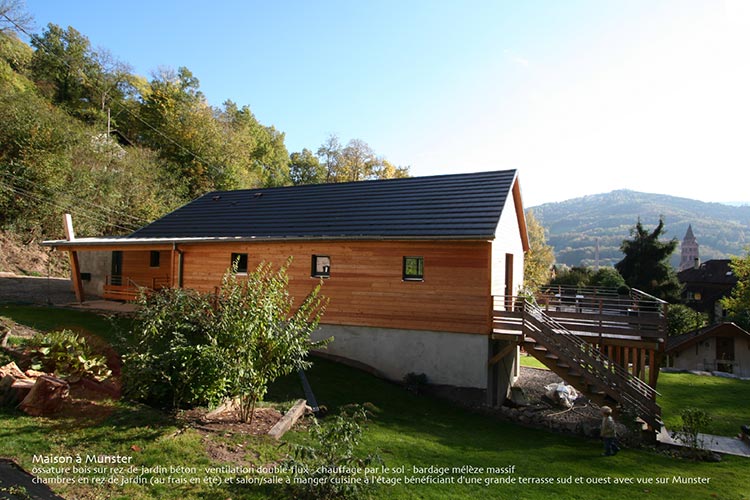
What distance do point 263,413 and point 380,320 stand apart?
6402 mm

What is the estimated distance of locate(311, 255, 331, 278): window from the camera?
1502 centimetres

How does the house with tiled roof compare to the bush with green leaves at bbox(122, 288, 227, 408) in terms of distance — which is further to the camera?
the house with tiled roof

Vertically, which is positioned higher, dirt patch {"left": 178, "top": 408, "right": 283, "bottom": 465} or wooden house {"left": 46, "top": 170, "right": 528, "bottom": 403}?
wooden house {"left": 46, "top": 170, "right": 528, "bottom": 403}

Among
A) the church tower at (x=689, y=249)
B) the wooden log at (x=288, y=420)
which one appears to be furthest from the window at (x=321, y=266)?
the church tower at (x=689, y=249)

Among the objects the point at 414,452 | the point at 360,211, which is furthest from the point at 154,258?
the point at 414,452

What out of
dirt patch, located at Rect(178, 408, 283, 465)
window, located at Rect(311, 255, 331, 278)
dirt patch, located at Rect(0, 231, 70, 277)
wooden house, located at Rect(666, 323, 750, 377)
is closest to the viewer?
dirt patch, located at Rect(178, 408, 283, 465)

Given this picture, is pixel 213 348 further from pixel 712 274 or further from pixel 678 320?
pixel 712 274

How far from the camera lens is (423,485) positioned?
6570mm

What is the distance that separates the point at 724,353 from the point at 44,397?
37214 mm

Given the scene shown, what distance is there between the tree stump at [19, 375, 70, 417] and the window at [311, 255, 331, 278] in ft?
29.8

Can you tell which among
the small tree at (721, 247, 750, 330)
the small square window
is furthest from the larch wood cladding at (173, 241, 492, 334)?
the small tree at (721, 247, 750, 330)

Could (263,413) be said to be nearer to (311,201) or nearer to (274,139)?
(311,201)

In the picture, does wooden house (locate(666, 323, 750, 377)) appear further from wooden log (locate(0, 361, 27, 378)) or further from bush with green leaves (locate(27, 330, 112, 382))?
wooden log (locate(0, 361, 27, 378))

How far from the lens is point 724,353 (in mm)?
28953
